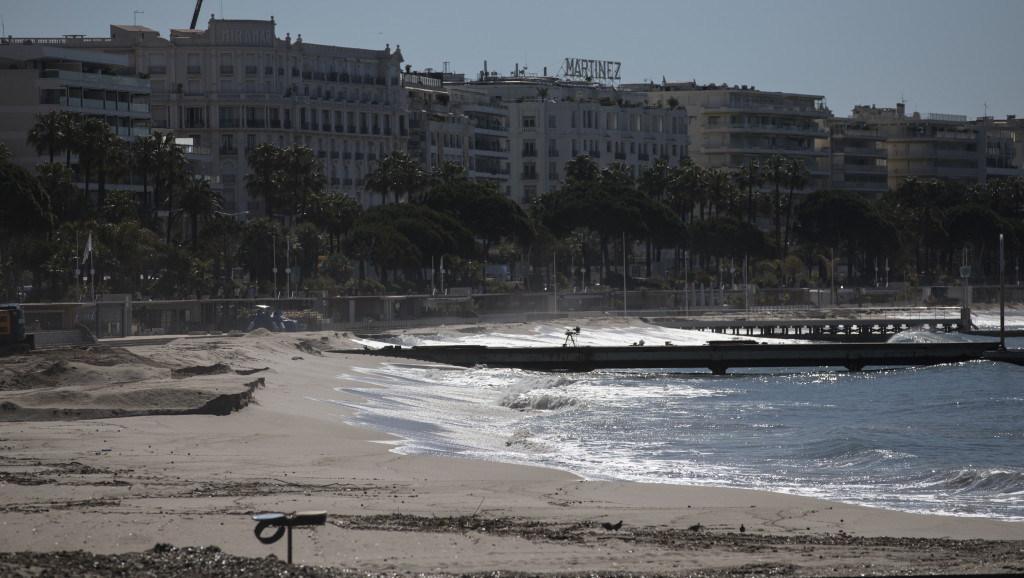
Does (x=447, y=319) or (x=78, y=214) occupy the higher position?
(x=78, y=214)

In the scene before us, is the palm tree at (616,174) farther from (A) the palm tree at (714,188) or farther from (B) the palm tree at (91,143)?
(B) the palm tree at (91,143)

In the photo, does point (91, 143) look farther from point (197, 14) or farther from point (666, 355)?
point (197, 14)

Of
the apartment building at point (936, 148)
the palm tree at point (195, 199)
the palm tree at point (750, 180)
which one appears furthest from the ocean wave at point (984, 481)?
the apartment building at point (936, 148)

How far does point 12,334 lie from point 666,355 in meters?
24.6

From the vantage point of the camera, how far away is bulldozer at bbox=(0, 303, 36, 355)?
111ft

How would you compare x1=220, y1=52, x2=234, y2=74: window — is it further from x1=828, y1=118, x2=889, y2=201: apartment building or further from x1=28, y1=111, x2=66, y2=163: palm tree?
x1=828, y1=118, x2=889, y2=201: apartment building

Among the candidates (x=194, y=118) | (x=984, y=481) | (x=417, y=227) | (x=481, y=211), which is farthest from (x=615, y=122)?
(x=984, y=481)

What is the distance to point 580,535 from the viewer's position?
1467 centimetres

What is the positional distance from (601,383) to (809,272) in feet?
323

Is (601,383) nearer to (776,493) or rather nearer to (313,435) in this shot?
(313,435)

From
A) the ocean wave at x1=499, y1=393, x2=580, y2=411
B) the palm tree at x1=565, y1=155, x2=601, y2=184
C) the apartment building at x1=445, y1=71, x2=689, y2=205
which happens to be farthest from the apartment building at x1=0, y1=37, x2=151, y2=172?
the ocean wave at x1=499, y1=393, x2=580, y2=411

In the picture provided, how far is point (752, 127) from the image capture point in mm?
171250

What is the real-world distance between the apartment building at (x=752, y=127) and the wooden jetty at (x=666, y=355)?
393 feet

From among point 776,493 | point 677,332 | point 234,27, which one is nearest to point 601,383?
point 776,493
